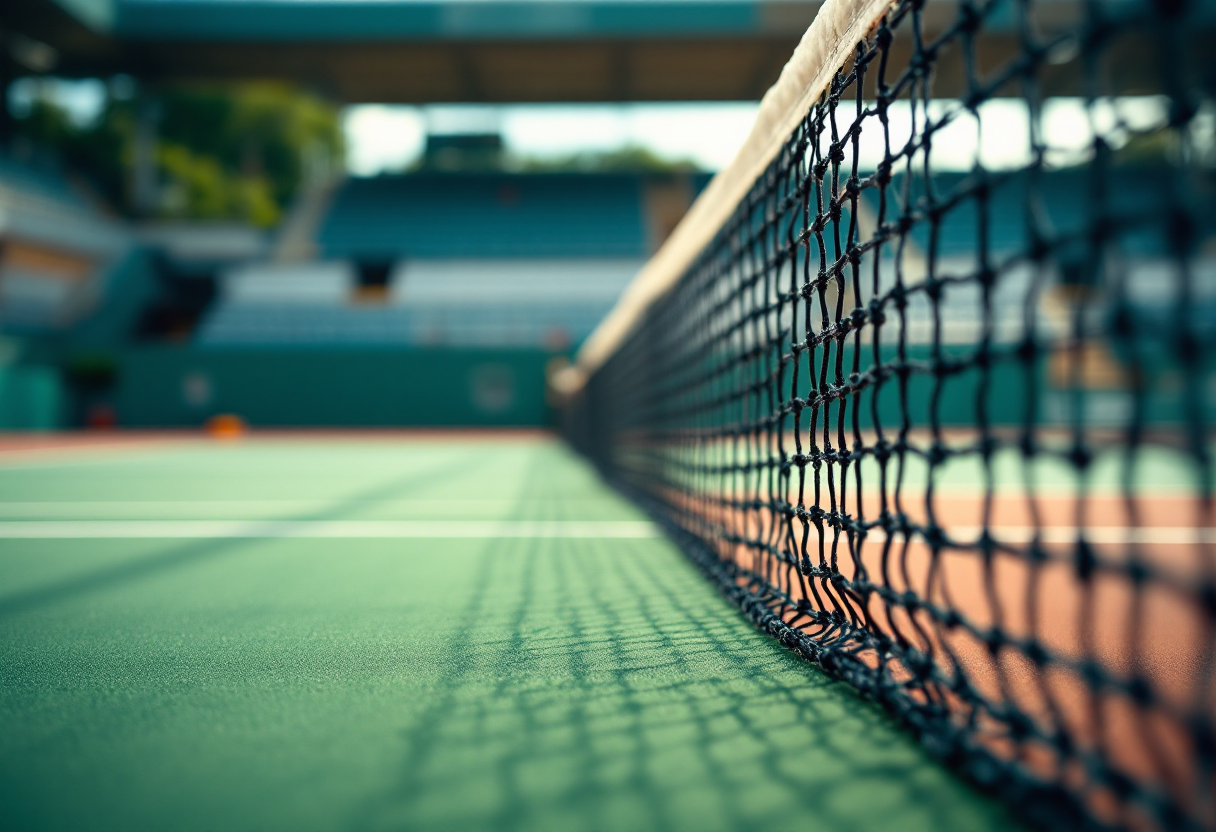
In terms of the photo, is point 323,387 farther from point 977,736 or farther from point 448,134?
point 977,736

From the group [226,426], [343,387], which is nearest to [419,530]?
[226,426]

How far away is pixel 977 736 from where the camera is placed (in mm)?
797

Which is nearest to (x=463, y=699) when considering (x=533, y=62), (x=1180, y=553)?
(x=1180, y=553)

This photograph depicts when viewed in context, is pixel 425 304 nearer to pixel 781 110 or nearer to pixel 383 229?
pixel 383 229

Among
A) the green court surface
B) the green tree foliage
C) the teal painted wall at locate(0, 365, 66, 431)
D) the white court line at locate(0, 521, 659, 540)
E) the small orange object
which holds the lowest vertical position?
the green court surface

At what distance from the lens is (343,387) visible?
43.2 ft

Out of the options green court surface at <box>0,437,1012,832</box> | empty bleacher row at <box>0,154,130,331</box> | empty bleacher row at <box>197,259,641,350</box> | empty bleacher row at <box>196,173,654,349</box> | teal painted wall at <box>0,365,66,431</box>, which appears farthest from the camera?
empty bleacher row at <box>0,154,130,331</box>

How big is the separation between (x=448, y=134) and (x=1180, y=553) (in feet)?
60.5

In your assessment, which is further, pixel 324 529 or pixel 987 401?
pixel 324 529

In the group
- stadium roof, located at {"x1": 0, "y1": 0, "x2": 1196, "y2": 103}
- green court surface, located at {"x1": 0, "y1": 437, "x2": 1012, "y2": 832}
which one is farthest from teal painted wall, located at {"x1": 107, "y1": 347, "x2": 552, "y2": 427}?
green court surface, located at {"x1": 0, "y1": 437, "x2": 1012, "y2": 832}

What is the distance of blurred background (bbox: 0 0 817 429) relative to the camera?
13.2 m

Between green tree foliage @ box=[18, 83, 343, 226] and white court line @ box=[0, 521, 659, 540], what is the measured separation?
19702mm

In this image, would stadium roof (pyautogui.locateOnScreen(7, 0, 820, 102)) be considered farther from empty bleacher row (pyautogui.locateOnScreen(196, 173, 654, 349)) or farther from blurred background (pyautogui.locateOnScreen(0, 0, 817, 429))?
empty bleacher row (pyautogui.locateOnScreen(196, 173, 654, 349))

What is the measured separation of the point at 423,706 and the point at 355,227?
1788 centimetres
